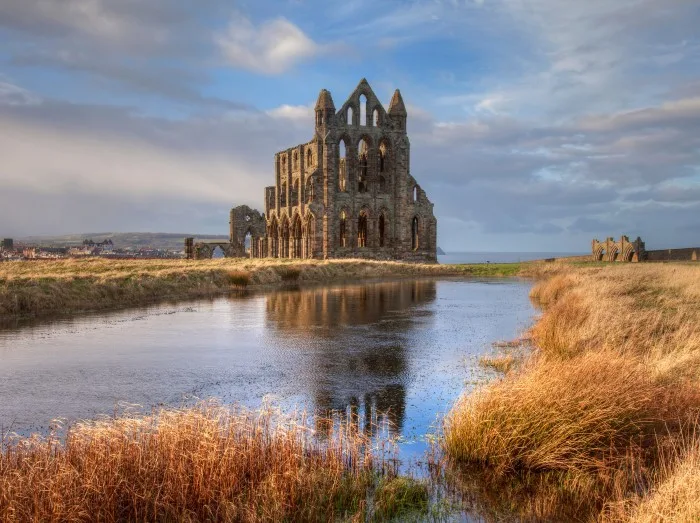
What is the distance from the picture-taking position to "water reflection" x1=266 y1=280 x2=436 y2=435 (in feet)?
33.4

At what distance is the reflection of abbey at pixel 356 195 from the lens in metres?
65.6

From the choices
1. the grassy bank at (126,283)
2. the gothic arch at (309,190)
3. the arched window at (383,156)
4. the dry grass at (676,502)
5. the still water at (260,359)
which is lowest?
the still water at (260,359)

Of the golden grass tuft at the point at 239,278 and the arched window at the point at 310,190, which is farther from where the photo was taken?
the arched window at the point at 310,190

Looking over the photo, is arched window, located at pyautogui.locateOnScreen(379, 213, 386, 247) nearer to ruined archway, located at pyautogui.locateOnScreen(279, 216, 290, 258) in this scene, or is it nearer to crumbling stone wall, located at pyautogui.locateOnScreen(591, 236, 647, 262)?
ruined archway, located at pyautogui.locateOnScreen(279, 216, 290, 258)

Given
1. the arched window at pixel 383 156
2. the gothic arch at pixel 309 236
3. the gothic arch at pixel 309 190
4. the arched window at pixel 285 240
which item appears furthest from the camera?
the arched window at pixel 285 240

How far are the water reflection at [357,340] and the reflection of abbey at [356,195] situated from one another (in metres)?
31.0

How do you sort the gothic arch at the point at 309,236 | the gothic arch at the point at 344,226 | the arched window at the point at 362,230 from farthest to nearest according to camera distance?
the arched window at the point at 362,230 → the gothic arch at the point at 344,226 → the gothic arch at the point at 309,236

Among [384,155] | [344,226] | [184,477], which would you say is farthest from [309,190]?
[184,477]

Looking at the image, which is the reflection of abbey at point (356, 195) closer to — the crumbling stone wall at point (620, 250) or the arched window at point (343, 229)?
the arched window at point (343, 229)

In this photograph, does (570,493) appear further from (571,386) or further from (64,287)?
(64,287)

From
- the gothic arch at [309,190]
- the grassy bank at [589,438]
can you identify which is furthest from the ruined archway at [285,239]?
the grassy bank at [589,438]

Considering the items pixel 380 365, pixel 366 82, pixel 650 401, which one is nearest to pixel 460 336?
pixel 380 365

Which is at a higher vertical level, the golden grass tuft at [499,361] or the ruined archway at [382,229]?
the ruined archway at [382,229]

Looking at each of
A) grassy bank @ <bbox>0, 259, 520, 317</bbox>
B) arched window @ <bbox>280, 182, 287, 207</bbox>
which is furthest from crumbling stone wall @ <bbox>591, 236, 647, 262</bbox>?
arched window @ <bbox>280, 182, 287, 207</bbox>
